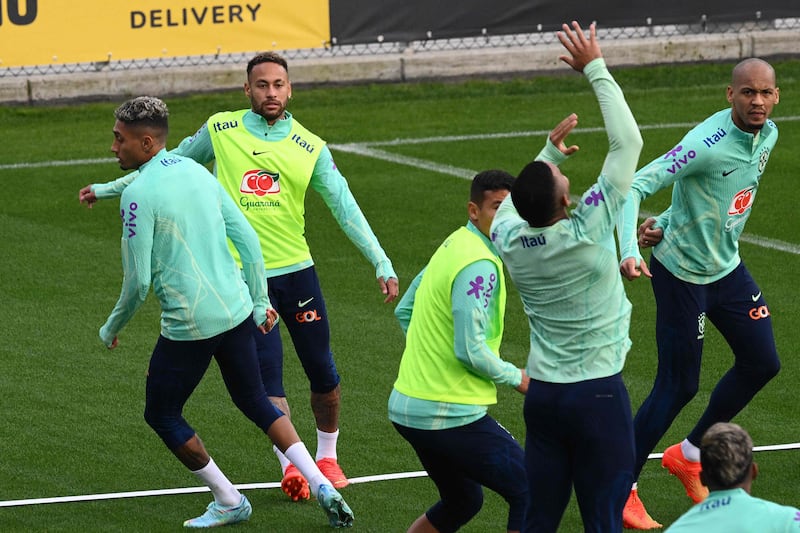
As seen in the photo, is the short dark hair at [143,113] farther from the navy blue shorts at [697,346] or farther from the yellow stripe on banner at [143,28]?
the yellow stripe on banner at [143,28]

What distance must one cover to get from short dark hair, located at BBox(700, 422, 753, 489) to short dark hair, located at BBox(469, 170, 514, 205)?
73.2 inches

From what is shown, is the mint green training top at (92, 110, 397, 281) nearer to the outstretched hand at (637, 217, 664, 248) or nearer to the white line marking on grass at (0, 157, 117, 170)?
the outstretched hand at (637, 217, 664, 248)

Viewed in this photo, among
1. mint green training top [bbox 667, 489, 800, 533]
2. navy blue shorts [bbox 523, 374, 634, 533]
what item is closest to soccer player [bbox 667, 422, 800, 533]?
mint green training top [bbox 667, 489, 800, 533]

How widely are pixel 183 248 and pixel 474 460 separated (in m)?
1.86

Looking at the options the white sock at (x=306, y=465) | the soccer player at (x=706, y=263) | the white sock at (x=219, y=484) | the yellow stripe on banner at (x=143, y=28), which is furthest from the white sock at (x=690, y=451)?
the yellow stripe on banner at (x=143, y=28)

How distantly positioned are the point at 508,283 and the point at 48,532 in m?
6.09

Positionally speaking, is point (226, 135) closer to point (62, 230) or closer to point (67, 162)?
point (62, 230)

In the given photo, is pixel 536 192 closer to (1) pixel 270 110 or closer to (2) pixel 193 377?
(2) pixel 193 377

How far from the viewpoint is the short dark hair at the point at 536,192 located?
611 centimetres

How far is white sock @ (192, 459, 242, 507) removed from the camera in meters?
7.97

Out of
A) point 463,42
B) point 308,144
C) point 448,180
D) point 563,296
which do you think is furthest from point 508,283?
point 463,42

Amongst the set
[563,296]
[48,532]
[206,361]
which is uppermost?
[563,296]

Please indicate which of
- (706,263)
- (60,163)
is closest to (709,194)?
(706,263)

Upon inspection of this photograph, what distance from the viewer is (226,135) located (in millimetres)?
8766
